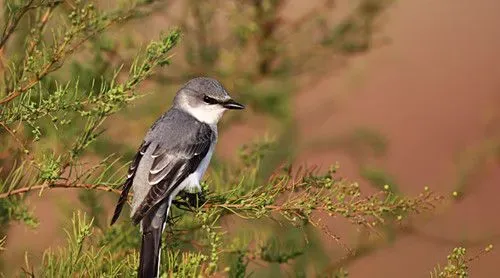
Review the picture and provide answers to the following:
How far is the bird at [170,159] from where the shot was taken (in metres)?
3.65

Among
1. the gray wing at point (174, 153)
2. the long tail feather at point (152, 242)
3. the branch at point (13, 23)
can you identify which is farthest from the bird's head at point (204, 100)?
the branch at point (13, 23)

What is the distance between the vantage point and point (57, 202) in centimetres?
451

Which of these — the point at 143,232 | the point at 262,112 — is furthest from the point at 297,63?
the point at 143,232

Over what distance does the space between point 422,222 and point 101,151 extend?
190cm

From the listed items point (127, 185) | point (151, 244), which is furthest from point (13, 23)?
point (151, 244)

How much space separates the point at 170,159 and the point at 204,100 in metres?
0.72

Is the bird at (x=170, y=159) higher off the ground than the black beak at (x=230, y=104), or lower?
lower

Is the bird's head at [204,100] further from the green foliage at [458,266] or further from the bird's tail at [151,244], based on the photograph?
the green foliage at [458,266]

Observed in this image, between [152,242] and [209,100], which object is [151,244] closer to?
[152,242]

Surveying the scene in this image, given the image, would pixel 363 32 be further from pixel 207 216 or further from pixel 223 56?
pixel 207 216

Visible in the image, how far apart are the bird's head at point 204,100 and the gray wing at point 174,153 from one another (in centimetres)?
15

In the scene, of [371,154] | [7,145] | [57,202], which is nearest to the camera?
[7,145]

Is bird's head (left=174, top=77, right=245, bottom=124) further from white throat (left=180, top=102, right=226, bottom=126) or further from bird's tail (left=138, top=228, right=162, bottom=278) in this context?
bird's tail (left=138, top=228, right=162, bottom=278)

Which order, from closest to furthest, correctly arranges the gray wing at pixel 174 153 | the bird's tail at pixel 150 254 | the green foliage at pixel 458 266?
the green foliage at pixel 458 266
the bird's tail at pixel 150 254
the gray wing at pixel 174 153
